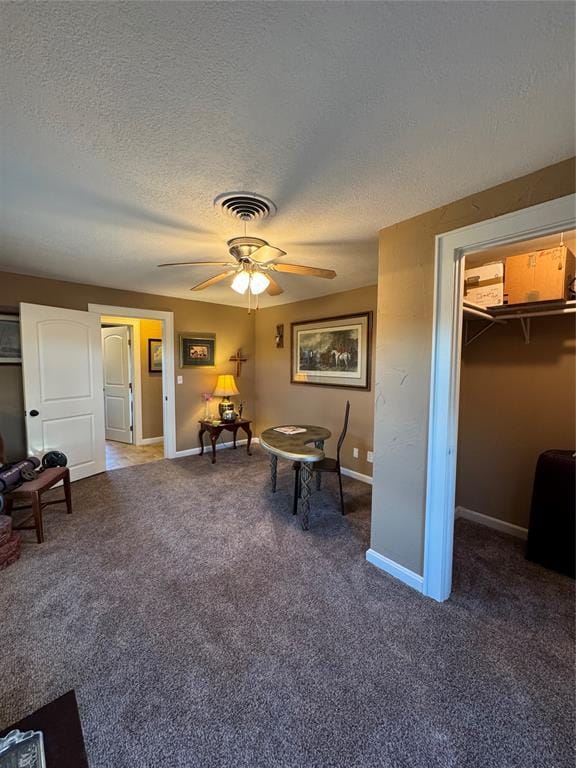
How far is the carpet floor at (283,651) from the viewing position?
123 cm

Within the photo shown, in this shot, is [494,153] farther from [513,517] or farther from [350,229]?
[513,517]

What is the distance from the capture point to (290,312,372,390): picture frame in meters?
3.92

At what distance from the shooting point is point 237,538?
2607mm

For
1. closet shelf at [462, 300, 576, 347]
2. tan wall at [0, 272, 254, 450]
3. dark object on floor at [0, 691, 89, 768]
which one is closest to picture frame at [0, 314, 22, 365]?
tan wall at [0, 272, 254, 450]

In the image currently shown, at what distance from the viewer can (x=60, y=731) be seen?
3.12 feet

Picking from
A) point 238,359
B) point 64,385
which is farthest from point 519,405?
point 64,385

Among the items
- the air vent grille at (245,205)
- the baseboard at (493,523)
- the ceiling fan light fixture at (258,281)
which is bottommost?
the baseboard at (493,523)

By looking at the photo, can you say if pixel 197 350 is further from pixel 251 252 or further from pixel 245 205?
pixel 245 205

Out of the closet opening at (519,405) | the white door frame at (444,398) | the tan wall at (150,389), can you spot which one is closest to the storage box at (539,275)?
the closet opening at (519,405)

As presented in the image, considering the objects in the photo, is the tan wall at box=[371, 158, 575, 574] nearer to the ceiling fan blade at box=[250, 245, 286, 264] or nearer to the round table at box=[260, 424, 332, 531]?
the round table at box=[260, 424, 332, 531]

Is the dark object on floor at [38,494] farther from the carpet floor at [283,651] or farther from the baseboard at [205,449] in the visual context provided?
the baseboard at [205,449]

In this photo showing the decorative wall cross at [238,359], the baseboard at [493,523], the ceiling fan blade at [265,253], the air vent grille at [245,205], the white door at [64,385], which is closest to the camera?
the air vent grille at [245,205]

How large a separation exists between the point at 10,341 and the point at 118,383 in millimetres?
2221

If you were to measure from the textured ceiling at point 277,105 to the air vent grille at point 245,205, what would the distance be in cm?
7
